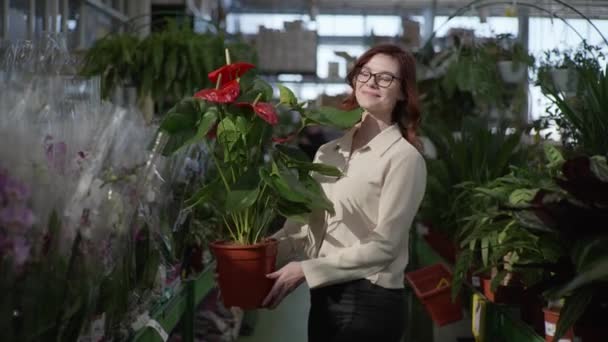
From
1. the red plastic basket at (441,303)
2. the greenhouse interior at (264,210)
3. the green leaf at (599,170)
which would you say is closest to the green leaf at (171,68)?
the greenhouse interior at (264,210)

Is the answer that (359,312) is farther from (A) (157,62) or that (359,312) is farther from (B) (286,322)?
(B) (286,322)

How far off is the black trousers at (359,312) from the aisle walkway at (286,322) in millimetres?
2296

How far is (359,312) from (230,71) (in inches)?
25.2

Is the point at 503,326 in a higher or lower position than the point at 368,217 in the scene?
lower

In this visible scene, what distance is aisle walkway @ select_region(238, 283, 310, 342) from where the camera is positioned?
12.8 feet

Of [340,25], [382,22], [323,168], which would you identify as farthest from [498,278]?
[382,22]

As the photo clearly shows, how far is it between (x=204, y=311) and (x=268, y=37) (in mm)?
3521

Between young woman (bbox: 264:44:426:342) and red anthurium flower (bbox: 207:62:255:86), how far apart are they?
0.31 m

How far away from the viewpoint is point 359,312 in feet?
5.12

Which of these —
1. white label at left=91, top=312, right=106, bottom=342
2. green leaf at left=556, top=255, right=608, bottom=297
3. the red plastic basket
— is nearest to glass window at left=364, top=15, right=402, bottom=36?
the red plastic basket

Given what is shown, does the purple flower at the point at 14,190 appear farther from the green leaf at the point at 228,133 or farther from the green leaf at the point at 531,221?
the green leaf at the point at 531,221

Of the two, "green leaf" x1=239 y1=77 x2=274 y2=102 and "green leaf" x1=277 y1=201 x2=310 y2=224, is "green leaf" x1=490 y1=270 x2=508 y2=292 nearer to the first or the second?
"green leaf" x1=277 y1=201 x2=310 y2=224

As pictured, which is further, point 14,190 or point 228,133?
point 228,133

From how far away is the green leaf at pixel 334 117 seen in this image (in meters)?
1.45
